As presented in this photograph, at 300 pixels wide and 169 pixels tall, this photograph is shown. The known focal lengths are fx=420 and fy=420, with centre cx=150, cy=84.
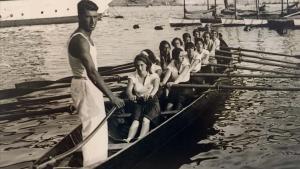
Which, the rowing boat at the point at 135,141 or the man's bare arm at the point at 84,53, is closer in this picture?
the man's bare arm at the point at 84,53

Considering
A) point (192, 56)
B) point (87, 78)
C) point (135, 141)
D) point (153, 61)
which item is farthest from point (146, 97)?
point (192, 56)

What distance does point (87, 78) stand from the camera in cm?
709

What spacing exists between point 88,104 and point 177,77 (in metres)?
6.25

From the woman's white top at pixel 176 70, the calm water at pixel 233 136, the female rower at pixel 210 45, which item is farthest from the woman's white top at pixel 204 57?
the woman's white top at pixel 176 70

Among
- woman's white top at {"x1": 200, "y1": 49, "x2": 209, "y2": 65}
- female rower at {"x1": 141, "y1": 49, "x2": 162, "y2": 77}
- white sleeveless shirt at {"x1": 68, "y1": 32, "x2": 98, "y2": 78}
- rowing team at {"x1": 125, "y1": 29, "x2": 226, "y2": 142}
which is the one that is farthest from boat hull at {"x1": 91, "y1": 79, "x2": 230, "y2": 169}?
woman's white top at {"x1": 200, "y1": 49, "x2": 209, "y2": 65}

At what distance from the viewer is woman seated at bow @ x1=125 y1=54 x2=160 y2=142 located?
10.4 m

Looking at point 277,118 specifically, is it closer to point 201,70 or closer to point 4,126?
point 201,70

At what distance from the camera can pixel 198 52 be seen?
1609cm

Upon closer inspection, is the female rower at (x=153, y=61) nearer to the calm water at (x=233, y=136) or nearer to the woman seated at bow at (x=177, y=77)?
the woman seated at bow at (x=177, y=77)

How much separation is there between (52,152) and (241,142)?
6045 millimetres

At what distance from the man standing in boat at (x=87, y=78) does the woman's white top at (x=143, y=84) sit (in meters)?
2.90

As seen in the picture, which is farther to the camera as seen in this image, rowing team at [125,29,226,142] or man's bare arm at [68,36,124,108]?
rowing team at [125,29,226,142]

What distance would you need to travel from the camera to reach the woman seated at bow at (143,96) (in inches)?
409

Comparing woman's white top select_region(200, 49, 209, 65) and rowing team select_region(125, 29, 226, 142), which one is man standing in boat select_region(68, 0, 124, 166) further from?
woman's white top select_region(200, 49, 209, 65)
